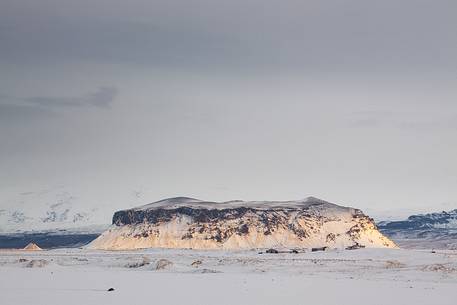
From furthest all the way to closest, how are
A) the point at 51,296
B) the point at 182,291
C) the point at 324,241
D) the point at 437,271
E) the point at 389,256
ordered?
the point at 324,241, the point at 389,256, the point at 437,271, the point at 182,291, the point at 51,296

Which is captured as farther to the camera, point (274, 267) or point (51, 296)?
point (274, 267)

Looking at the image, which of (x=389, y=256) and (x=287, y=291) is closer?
(x=287, y=291)

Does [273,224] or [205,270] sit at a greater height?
[273,224]

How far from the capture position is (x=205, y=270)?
76.7 m

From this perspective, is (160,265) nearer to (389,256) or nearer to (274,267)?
(274,267)

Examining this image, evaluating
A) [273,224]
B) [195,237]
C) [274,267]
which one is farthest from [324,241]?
[274,267]

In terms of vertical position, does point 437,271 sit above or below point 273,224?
below

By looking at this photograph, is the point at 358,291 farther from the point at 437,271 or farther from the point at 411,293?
the point at 437,271

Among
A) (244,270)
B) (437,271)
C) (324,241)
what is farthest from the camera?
(324,241)

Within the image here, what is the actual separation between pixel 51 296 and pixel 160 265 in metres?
43.6

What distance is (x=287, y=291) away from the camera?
45719mm

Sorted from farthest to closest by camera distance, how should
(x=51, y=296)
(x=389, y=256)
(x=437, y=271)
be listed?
(x=389, y=256), (x=437, y=271), (x=51, y=296)

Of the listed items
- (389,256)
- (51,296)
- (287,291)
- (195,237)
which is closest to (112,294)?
(51,296)

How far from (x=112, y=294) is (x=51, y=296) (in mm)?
3704
